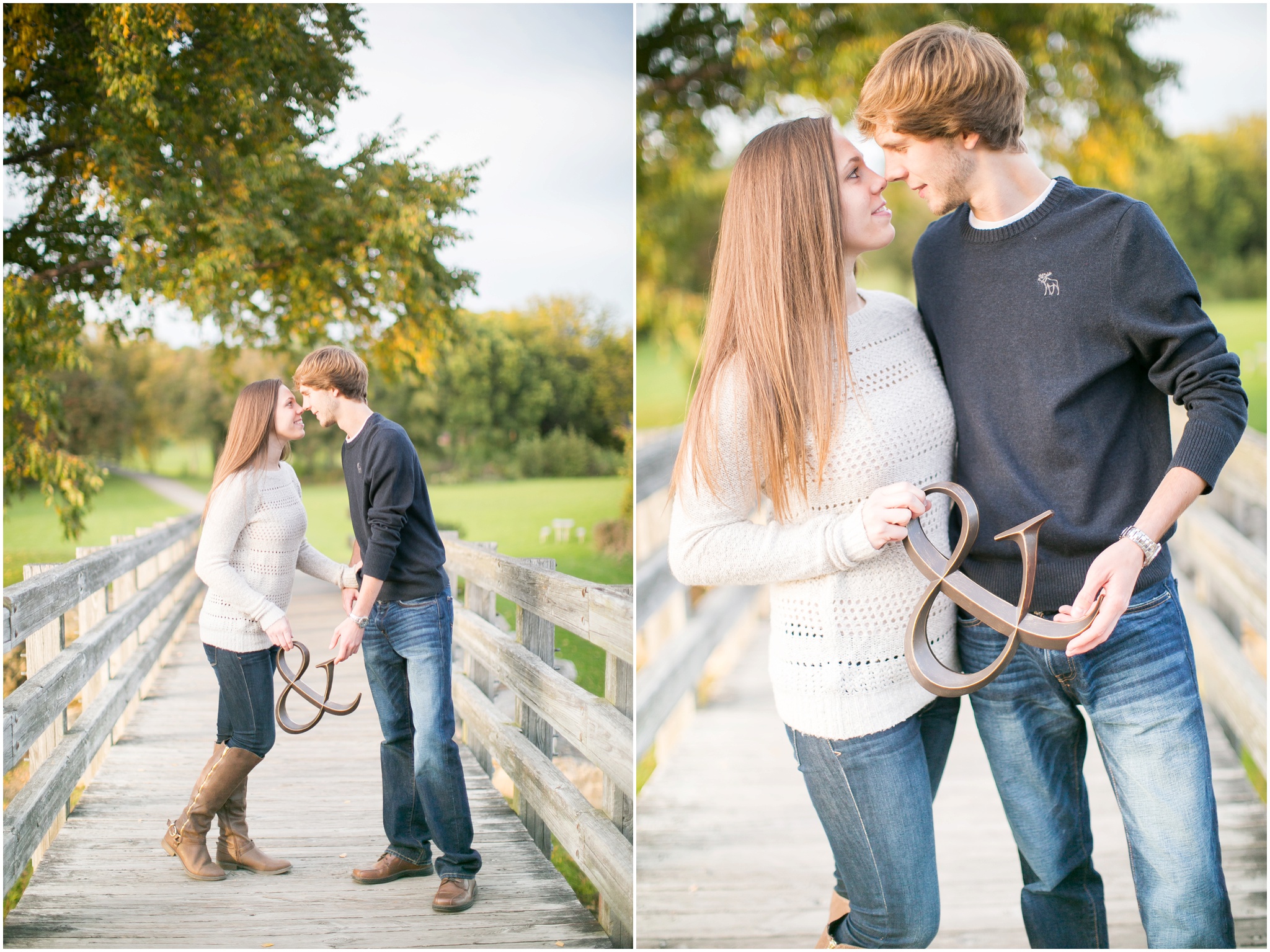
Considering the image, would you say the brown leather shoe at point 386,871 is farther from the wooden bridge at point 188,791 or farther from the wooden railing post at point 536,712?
the wooden railing post at point 536,712

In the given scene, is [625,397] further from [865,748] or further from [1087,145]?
[1087,145]

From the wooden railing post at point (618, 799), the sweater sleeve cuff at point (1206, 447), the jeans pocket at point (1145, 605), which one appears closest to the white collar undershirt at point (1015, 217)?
the sweater sleeve cuff at point (1206, 447)

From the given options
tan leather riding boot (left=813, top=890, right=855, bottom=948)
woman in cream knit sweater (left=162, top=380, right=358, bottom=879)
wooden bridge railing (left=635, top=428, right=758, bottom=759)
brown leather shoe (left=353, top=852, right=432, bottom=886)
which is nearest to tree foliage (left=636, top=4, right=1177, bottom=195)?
wooden bridge railing (left=635, top=428, right=758, bottom=759)

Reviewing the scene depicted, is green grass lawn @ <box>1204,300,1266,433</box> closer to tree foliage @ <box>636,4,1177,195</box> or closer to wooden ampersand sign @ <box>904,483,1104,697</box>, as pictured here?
tree foliage @ <box>636,4,1177,195</box>

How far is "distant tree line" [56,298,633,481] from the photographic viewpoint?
2061 millimetres

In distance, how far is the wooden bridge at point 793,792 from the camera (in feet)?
7.48

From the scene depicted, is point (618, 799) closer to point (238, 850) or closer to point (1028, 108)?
point (238, 850)

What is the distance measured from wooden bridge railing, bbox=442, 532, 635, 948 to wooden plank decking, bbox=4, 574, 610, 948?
16 cm

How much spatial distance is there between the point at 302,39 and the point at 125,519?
1.16 meters

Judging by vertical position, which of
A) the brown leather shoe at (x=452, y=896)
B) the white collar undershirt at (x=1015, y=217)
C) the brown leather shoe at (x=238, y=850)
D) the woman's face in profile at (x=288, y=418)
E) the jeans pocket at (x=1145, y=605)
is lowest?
the brown leather shoe at (x=452, y=896)

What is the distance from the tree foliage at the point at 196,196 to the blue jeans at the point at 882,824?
1262mm

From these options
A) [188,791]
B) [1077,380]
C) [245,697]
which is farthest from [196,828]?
[1077,380]

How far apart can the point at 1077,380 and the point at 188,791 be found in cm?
193

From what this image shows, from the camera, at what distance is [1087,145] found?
3969 millimetres
